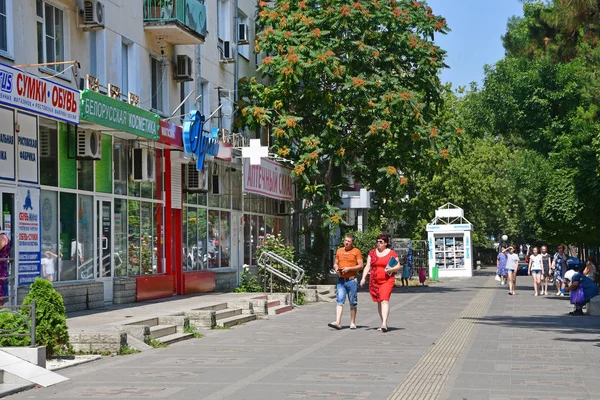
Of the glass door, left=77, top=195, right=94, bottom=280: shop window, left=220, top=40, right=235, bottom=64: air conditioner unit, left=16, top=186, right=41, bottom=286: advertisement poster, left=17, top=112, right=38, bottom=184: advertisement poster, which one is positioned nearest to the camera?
left=16, top=186, right=41, bottom=286: advertisement poster

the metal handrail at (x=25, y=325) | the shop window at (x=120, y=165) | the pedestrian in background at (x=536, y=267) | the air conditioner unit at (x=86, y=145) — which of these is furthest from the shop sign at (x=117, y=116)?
the pedestrian in background at (x=536, y=267)

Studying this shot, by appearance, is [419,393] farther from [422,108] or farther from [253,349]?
[422,108]

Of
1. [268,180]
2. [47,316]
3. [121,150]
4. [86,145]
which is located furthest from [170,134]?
[47,316]

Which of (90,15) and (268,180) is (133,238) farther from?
(268,180)

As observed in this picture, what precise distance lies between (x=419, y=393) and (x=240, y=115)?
23.8 meters

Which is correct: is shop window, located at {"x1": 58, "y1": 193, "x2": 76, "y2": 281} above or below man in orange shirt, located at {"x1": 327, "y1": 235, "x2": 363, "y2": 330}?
above

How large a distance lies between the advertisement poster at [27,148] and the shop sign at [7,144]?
0.27 m

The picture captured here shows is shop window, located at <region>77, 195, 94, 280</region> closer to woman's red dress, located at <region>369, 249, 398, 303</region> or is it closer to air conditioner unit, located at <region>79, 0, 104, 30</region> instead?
air conditioner unit, located at <region>79, 0, 104, 30</region>

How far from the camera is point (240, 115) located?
111 feet

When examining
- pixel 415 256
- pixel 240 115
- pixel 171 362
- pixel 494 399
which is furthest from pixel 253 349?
pixel 415 256

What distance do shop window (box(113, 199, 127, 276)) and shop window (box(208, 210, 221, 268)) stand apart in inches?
267

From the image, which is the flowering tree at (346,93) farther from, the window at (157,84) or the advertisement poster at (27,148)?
the advertisement poster at (27,148)

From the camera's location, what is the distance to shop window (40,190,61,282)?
2014 centimetres

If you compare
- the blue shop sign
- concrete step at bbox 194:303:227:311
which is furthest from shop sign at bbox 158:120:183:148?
concrete step at bbox 194:303:227:311
